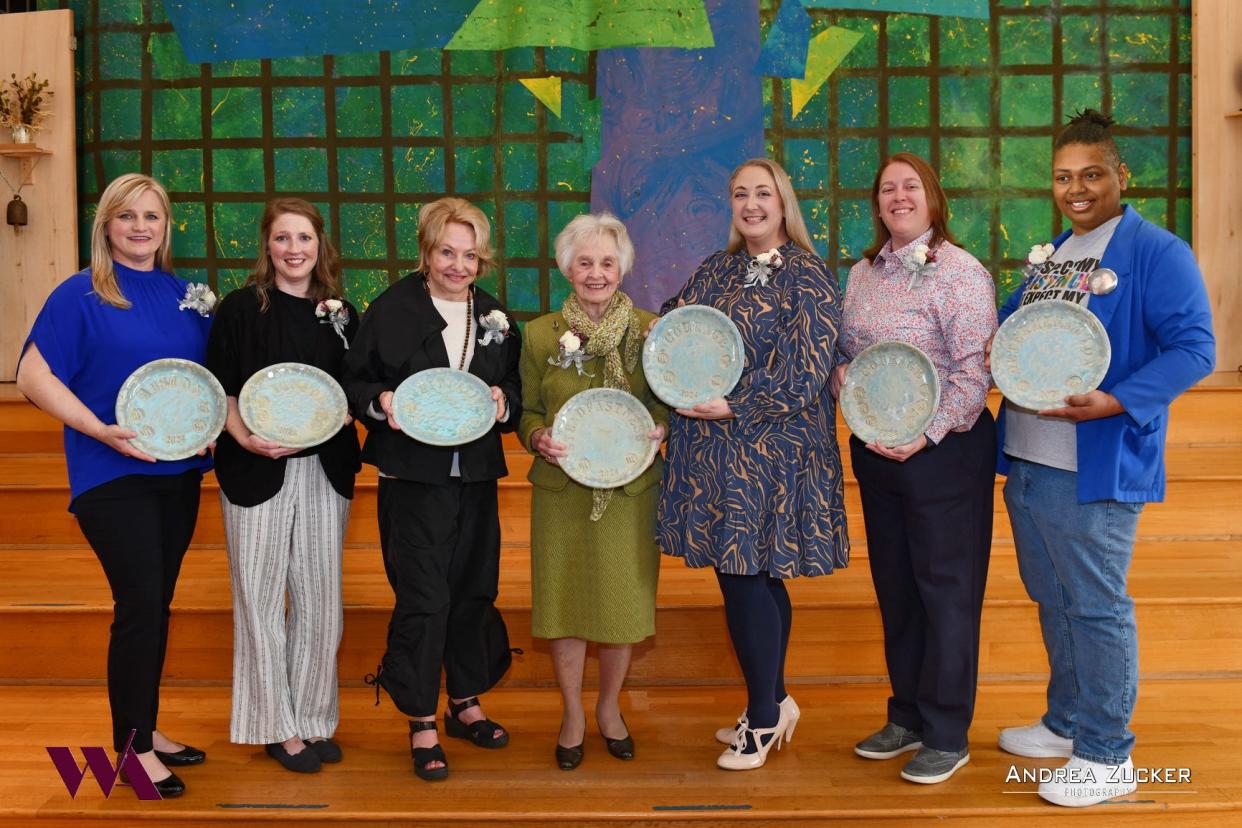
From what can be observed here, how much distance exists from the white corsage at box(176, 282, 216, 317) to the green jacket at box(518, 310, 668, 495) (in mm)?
826

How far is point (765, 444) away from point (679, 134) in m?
3.17

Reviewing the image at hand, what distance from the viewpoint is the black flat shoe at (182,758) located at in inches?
104

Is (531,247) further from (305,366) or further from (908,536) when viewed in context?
(908,536)

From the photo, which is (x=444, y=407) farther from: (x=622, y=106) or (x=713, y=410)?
(x=622, y=106)

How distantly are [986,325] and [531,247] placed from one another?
3450mm

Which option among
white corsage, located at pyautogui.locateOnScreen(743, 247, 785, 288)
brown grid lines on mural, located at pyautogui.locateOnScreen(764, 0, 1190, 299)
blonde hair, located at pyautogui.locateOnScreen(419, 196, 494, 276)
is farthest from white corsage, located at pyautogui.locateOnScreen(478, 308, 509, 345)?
brown grid lines on mural, located at pyautogui.locateOnScreen(764, 0, 1190, 299)

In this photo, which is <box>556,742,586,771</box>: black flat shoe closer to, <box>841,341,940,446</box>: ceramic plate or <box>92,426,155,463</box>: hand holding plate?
<box>841,341,940,446</box>: ceramic plate

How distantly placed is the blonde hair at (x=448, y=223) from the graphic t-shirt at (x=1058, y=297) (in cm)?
134

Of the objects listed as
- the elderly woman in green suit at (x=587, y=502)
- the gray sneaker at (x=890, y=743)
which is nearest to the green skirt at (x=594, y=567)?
the elderly woman in green suit at (x=587, y=502)

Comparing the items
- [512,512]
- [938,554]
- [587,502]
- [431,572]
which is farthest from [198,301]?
[938,554]

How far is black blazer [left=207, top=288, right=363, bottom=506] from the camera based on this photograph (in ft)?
8.22

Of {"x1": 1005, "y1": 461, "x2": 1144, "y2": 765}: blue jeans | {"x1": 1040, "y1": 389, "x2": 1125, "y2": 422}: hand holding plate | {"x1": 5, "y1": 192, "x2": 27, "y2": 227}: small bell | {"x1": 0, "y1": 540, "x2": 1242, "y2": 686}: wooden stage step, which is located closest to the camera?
{"x1": 1040, "y1": 389, "x2": 1125, "y2": 422}: hand holding plate

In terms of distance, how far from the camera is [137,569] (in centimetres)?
242

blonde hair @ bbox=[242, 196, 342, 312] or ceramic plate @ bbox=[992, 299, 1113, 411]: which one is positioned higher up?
blonde hair @ bbox=[242, 196, 342, 312]
